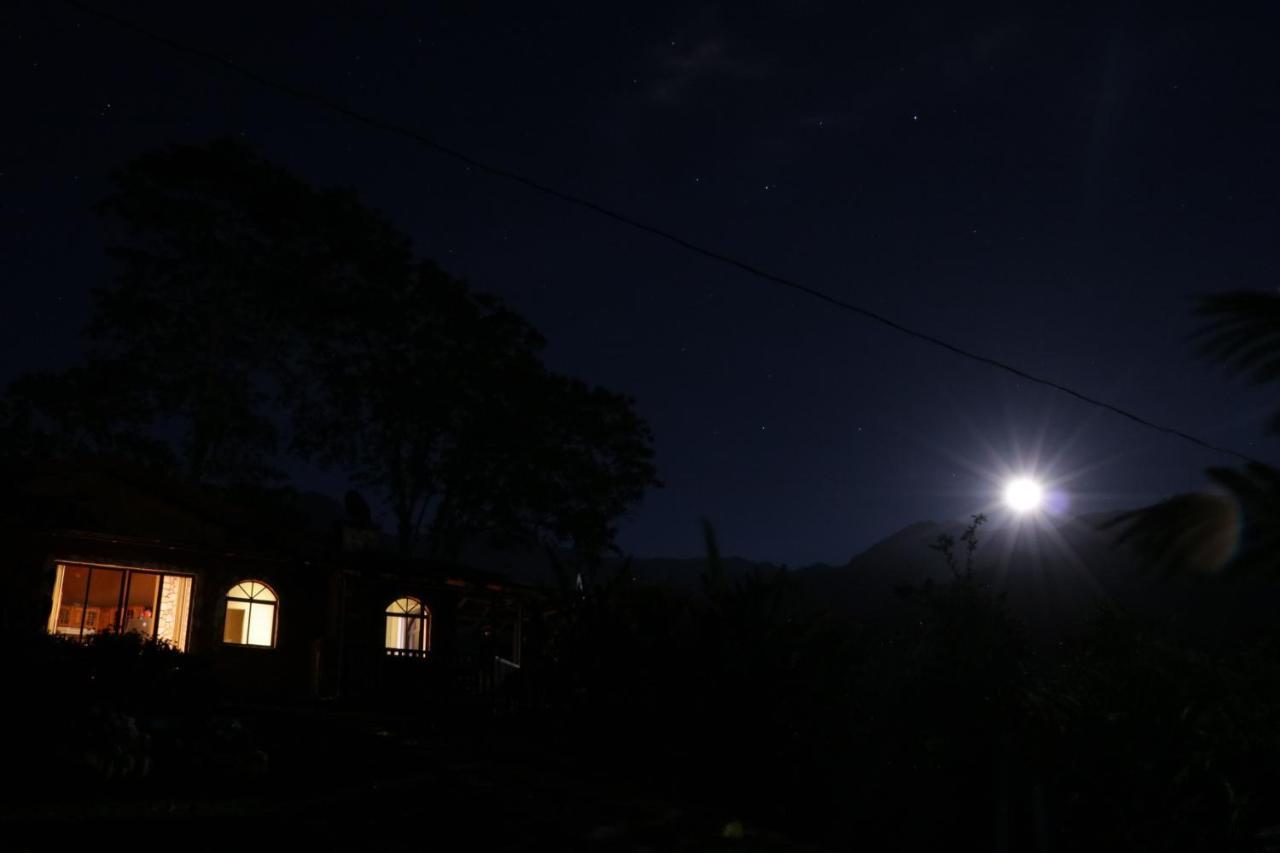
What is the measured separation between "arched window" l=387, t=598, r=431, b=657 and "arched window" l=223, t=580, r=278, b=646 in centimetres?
288

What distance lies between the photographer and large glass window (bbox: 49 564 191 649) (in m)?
16.7

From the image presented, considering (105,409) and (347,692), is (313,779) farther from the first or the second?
(105,409)

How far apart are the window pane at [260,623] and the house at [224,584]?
20mm

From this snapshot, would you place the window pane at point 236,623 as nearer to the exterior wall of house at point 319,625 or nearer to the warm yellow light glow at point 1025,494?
the exterior wall of house at point 319,625

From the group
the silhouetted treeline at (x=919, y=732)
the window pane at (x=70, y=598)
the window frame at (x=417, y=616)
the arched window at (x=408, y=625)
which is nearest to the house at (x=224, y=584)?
the window pane at (x=70, y=598)

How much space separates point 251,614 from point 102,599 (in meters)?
2.44

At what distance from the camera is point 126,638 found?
9672 millimetres

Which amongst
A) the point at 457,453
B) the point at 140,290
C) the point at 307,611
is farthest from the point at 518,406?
the point at 307,611

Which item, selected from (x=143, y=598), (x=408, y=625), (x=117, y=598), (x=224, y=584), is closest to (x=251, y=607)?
(x=224, y=584)

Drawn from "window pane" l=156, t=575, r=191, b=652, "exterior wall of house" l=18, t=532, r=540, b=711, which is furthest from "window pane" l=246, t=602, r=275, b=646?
"window pane" l=156, t=575, r=191, b=652

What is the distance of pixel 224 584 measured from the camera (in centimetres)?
1758

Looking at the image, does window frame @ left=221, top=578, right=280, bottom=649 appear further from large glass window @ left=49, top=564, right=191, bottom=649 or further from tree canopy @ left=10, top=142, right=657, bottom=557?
tree canopy @ left=10, top=142, right=657, bottom=557

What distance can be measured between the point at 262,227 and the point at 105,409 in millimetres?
6876

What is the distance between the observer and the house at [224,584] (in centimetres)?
1577
